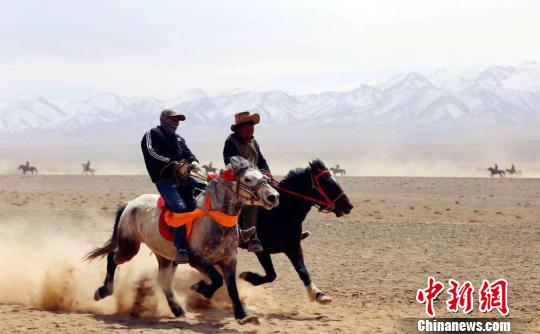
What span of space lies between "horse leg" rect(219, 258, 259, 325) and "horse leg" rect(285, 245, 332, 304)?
111cm

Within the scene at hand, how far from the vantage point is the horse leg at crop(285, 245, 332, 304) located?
30.7ft

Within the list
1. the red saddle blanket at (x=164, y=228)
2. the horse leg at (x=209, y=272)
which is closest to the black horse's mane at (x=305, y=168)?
the red saddle blanket at (x=164, y=228)

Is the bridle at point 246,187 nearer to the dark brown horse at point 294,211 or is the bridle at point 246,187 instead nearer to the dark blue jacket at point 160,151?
the dark blue jacket at point 160,151

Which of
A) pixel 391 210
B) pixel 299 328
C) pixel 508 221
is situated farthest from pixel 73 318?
pixel 391 210

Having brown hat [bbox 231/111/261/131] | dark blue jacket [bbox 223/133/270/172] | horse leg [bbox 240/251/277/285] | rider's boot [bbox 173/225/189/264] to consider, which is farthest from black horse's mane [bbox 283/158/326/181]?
rider's boot [bbox 173/225/189/264]

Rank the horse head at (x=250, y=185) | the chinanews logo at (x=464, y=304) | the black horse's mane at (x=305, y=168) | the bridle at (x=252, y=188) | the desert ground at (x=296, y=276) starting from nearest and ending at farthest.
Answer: the horse head at (x=250, y=185)
the bridle at (x=252, y=188)
the chinanews logo at (x=464, y=304)
the desert ground at (x=296, y=276)
the black horse's mane at (x=305, y=168)

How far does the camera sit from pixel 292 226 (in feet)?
32.4

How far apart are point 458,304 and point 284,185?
285cm

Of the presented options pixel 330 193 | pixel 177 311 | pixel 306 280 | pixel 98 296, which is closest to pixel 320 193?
pixel 330 193

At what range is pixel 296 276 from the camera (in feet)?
41.4

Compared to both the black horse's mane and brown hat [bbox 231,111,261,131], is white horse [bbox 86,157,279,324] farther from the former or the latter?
the black horse's mane

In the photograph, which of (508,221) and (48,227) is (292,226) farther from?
(508,221)

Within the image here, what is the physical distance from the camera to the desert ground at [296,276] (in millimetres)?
8914

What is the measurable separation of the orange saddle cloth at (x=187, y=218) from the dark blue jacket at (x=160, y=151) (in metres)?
0.39
